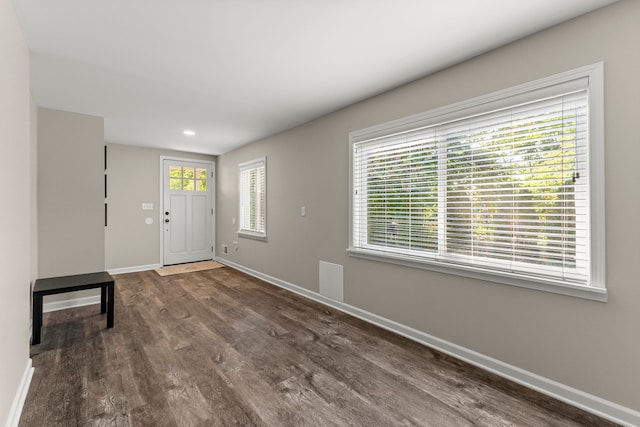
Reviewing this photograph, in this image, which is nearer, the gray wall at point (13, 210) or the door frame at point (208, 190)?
the gray wall at point (13, 210)

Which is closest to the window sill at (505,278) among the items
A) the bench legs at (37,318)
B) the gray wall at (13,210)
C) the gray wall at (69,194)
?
the gray wall at (13,210)

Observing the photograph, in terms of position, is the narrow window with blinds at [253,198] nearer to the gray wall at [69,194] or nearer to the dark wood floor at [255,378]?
the dark wood floor at [255,378]

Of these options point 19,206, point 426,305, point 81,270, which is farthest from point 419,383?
point 81,270

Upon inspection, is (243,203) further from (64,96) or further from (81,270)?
(64,96)

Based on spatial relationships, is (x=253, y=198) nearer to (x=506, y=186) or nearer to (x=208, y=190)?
(x=208, y=190)

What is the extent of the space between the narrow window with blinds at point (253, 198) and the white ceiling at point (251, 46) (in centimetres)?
180

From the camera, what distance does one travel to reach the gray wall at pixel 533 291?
1.74 metres

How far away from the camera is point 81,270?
12.4 ft

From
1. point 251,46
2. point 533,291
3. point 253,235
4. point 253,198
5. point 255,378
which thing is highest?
point 251,46

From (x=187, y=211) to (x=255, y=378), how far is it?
4.96 m

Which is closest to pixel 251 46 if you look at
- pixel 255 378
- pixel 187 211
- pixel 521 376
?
pixel 255 378

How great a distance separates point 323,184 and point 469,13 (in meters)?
2.37

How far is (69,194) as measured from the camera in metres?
3.67

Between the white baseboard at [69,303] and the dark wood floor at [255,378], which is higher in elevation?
the white baseboard at [69,303]
